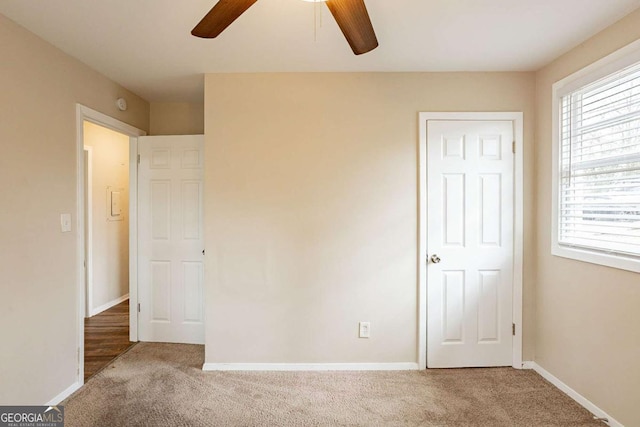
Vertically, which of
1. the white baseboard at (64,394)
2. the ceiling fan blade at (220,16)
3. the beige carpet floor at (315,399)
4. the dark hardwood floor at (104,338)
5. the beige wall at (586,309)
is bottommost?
the beige carpet floor at (315,399)

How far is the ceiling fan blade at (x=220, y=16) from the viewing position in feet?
3.94

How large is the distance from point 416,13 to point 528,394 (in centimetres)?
267

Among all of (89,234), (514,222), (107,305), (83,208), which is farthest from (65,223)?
(514,222)

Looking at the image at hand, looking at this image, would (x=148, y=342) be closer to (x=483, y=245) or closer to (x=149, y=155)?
(x=149, y=155)

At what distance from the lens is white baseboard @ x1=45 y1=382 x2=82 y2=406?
216 cm

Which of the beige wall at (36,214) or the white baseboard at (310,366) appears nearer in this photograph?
the beige wall at (36,214)

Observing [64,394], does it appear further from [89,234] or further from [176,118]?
[176,118]

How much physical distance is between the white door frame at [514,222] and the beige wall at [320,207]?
58 mm

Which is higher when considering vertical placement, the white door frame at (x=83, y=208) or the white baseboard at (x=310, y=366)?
the white door frame at (x=83, y=208)

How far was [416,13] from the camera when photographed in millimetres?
1842

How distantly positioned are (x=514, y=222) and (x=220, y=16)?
8.51ft

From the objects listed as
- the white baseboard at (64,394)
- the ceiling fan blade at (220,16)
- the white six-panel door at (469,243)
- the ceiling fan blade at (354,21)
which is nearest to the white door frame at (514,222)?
the white six-panel door at (469,243)

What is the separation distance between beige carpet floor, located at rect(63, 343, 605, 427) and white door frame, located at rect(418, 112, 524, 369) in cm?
29

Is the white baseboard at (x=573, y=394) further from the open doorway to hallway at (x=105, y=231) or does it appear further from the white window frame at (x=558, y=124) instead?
the open doorway to hallway at (x=105, y=231)
